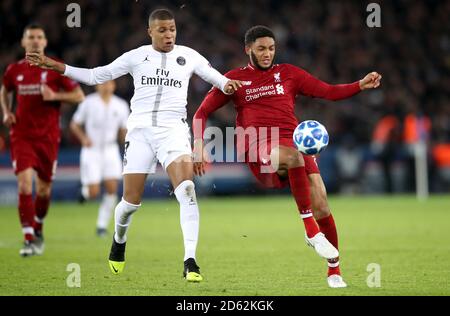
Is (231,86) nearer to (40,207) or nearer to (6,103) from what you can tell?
(6,103)

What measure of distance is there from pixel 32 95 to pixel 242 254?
135 inches

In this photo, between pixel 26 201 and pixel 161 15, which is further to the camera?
pixel 26 201

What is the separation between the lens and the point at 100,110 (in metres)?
16.1

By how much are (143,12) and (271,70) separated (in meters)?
16.9

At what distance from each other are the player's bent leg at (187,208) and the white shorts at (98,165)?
6920 millimetres

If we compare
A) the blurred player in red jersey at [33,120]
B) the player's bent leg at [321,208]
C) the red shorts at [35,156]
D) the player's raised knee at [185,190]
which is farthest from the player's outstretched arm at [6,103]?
the player's bent leg at [321,208]

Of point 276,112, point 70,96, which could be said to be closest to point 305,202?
point 276,112

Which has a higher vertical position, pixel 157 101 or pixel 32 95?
pixel 32 95

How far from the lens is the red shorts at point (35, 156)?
473 inches

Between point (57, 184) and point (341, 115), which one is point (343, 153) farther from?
point (57, 184)

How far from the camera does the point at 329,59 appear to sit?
27266 mm

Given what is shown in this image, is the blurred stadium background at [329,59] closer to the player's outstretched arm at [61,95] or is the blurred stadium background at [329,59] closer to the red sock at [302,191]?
the player's outstretched arm at [61,95]
